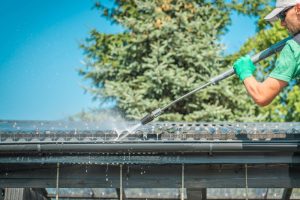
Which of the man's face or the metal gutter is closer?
the man's face

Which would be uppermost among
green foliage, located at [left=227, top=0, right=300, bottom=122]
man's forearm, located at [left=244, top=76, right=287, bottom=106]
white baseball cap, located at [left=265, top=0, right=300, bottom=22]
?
green foliage, located at [left=227, top=0, right=300, bottom=122]

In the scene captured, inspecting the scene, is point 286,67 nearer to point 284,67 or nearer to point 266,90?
point 284,67

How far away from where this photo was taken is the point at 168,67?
568 inches

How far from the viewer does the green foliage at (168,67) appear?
13859mm

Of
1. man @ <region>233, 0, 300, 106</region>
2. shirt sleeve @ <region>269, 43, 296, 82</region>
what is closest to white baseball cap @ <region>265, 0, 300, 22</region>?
man @ <region>233, 0, 300, 106</region>

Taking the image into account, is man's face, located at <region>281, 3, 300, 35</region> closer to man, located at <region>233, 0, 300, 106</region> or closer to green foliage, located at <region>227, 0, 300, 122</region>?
man, located at <region>233, 0, 300, 106</region>

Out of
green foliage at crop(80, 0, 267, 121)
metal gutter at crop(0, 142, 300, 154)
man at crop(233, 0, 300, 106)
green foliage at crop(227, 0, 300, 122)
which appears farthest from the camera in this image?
green foliage at crop(227, 0, 300, 122)

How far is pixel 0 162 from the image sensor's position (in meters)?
4.04

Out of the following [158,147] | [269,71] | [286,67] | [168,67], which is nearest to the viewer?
[286,67]

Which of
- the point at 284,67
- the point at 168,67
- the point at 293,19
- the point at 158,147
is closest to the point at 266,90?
the point at 284,67

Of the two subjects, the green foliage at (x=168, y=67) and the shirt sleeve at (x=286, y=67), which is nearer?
the shirt sleeve at (x=286, y=67)

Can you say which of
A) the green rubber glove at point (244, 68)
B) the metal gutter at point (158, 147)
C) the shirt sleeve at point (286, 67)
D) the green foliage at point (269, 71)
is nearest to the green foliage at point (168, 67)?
the green foliage at point (269, 71)

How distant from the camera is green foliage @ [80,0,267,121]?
13859mm

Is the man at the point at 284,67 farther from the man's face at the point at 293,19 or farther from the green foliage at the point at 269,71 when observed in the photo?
the green foliage at the point at 269,71
